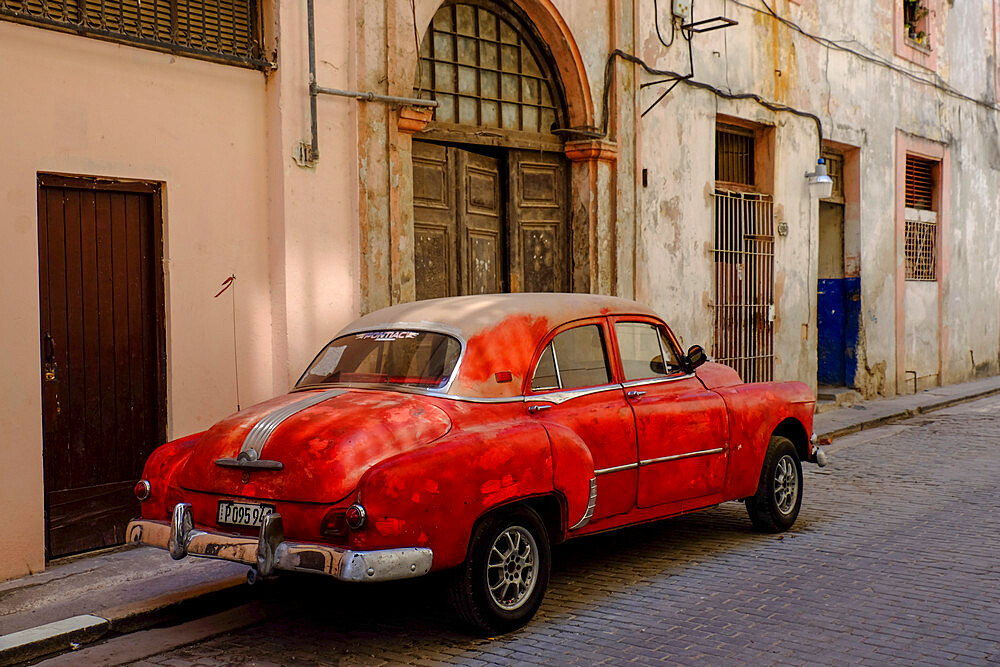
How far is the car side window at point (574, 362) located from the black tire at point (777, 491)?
1.68 metres

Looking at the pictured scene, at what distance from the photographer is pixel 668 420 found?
6148 mm

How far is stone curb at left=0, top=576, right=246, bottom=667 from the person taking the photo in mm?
4930

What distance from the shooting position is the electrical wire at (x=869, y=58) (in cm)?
1349

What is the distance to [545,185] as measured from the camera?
10789mm

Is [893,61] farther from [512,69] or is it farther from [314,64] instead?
[314,64]

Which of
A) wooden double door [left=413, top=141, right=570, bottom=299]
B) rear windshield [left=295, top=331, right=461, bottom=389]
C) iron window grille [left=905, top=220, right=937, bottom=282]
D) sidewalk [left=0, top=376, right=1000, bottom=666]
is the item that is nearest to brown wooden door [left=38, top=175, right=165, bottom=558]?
sidewalk [left=0, top=376, right=1000, bottom=666]

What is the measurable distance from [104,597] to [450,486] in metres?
2.38

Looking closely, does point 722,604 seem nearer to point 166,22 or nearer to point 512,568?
point 512,568

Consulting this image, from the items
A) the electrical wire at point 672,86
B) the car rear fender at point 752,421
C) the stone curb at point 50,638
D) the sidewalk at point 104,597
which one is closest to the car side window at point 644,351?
the car rear fender at point 752,421

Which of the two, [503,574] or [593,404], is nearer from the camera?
[503,574]

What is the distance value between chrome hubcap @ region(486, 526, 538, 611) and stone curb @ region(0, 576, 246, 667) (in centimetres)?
170

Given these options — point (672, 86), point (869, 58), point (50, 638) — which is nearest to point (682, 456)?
point (50, 638)

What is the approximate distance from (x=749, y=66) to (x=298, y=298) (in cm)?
759

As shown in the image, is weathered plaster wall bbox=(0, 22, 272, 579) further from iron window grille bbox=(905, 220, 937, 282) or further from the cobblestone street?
iron window grille bbox=(905, 220, 937, 282)
